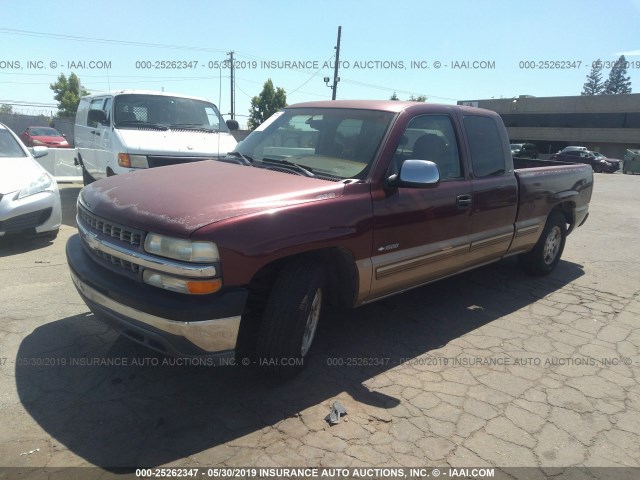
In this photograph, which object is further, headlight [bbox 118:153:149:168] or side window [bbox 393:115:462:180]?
headlight [bbox 118:153:149:168]

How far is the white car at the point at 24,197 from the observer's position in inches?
218

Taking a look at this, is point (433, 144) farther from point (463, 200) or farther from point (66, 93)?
point (66, 93)

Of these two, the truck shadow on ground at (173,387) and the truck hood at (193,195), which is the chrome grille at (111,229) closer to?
the truck hood at (193,195)

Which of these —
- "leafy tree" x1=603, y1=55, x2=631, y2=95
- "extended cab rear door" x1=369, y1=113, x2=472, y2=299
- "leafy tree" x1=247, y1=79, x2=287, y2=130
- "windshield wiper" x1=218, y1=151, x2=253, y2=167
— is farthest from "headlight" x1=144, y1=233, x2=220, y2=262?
"leafy tree" x1=603, y1=55, x2=631, y2=95

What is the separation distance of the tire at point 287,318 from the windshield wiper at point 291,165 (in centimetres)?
74

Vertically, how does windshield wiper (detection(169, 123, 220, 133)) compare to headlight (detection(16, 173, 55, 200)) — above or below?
above

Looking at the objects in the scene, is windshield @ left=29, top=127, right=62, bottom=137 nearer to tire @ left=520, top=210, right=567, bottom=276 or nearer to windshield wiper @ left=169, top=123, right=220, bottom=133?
windshield wiper @ left=169, top=123, right=220, bottom=133

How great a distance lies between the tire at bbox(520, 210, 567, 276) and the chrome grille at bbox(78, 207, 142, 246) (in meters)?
4.52

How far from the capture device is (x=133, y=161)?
7.25m

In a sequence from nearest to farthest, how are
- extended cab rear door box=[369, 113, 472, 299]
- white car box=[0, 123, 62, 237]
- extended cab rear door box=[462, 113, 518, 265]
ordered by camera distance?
extended cab rear door box=[369, 113, 472, 299] < extended cab rear door box=[462, 113, 518, 265] < white car box=[0, 123, 62, 237]

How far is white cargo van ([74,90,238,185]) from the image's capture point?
24.1ft

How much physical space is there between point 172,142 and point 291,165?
14.6 feet

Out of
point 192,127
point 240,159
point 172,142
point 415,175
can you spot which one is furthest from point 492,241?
point 192,127

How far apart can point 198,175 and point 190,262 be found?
3.70 ft
